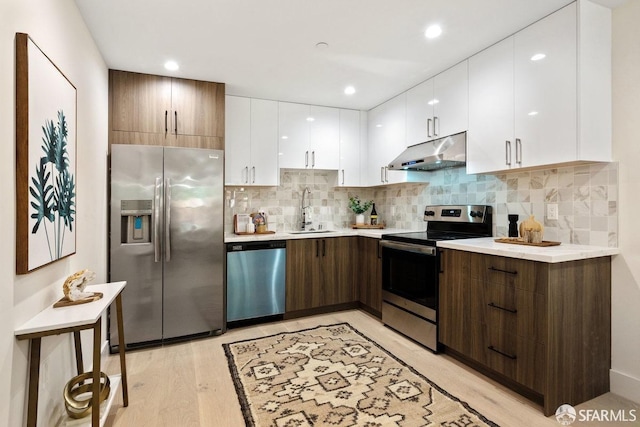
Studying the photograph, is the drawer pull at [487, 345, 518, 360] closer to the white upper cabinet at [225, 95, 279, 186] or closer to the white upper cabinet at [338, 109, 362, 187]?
the white upper cabinet at [338, 109, 362, 187]

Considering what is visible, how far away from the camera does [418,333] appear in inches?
112

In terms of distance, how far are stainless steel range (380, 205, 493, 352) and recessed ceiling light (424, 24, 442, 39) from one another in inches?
58.7

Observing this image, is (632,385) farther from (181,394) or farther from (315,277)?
A: (181,394)

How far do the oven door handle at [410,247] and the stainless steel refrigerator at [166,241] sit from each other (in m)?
1.60

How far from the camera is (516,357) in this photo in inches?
80.6

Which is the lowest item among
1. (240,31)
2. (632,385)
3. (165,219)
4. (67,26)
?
(632,385)

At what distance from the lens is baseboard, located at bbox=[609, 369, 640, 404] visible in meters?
2.00

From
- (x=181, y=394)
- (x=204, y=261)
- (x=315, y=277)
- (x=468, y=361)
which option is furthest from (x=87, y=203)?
(x=468, y=361)

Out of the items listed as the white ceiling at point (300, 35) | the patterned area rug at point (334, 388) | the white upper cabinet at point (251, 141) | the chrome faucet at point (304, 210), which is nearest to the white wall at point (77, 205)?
the white ceiling at point (300, 35)

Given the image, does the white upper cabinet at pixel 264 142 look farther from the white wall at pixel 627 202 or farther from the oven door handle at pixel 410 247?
the white wall at pixel 627 202

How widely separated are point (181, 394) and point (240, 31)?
2.52 m

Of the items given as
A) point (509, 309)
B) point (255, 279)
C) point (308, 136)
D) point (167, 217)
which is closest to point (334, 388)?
point (509, 309)

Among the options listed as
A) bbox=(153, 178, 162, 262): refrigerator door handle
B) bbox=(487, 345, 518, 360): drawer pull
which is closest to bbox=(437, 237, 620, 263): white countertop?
bbox=(487, 345, 518, 360): drawer pull

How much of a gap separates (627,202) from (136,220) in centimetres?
364
